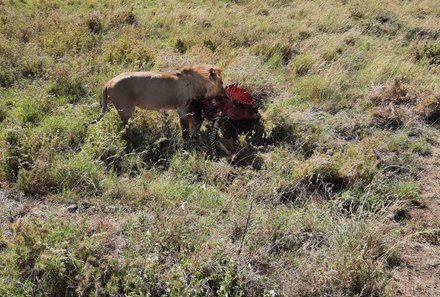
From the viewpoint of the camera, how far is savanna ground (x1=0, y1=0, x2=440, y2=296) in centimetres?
411

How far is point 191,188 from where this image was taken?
5.48 meters

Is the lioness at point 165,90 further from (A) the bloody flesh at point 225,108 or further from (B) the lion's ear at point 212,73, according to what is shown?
(A) the bloody flesh at point 225,108

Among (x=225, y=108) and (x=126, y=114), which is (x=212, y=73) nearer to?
(x=225, y=108)

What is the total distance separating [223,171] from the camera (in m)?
5.95

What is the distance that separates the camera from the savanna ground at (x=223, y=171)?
13.5 ft

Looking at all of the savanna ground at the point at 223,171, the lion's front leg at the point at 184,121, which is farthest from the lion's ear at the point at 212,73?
the savanna ground at the point at 223,171

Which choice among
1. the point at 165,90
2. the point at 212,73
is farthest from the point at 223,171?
the point at 212,73

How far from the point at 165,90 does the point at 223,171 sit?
1580mm

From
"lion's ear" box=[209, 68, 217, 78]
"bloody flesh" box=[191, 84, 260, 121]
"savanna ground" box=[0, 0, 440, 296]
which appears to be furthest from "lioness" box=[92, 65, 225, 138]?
"savanna ground" box=[0, 0, 440, 296]

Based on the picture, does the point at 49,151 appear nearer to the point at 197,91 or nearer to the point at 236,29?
the point at 197,91

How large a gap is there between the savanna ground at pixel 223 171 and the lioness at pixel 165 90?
265mm

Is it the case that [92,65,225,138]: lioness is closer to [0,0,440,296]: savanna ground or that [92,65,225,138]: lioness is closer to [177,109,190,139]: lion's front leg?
[177,109,190,139]: lion's front leg

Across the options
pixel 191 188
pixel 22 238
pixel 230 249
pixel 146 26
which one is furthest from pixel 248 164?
pixel 146 26

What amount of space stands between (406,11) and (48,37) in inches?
349
